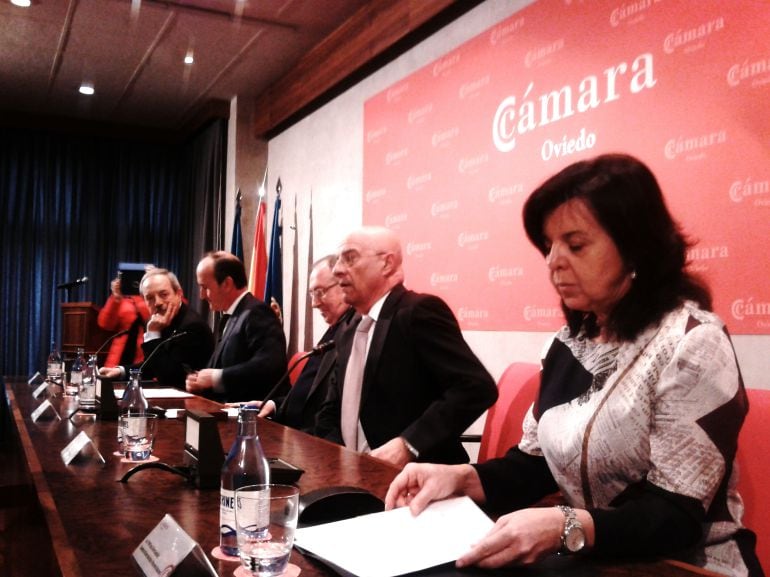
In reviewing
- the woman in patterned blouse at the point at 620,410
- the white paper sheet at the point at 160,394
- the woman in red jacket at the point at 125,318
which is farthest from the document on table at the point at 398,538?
the woman in red jacket at the point at 125,318

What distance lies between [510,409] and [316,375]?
97cm

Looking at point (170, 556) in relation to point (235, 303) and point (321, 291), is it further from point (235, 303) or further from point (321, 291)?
point (235, 303)

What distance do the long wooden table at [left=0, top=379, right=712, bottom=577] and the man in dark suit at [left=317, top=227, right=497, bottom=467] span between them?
0.33 m

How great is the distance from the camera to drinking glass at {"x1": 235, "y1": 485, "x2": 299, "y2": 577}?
2.94 ft

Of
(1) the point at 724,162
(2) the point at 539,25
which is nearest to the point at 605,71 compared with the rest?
(2) the point at 539,25

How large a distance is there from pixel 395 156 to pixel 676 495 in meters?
3.56

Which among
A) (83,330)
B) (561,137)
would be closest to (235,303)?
(561,137)

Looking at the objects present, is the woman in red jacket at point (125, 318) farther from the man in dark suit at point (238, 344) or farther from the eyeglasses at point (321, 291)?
the eyeglasses at point (321, 291)

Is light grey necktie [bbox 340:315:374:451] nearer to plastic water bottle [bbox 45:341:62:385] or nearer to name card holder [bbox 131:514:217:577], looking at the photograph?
name card holder [bbox 131:514:217:577]

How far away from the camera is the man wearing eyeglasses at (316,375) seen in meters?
2.99

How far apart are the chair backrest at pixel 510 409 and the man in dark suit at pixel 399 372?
0.23ft

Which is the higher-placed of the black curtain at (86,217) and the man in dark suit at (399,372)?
the black curtain at (86,217)

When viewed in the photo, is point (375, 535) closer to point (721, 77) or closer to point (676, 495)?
point (676, 495)

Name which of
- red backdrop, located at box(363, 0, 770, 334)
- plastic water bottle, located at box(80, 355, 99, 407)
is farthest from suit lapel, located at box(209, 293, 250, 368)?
plastic water bottle, located at box(80, 355, 99, 407)
